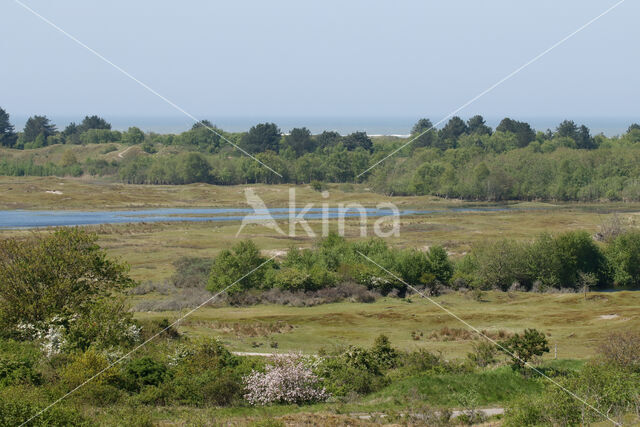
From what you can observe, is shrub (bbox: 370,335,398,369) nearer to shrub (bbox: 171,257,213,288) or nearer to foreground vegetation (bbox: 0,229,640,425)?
foreground vegetation (bbox: 0,229,640,425)

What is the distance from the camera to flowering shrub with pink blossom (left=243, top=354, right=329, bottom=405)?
24984mm

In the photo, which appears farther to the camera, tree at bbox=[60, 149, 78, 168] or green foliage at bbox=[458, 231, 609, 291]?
tree at bbox=[60, 149, 78, 168]

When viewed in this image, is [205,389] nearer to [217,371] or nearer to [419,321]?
[217,371]

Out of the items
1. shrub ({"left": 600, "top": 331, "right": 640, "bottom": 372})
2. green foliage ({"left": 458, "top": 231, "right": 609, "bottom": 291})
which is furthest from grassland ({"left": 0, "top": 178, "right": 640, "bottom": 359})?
shrub ({"left": 600, "top": 331, "right": 640, "bottom": 372})

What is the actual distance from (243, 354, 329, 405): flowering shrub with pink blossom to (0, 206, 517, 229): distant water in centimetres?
7288

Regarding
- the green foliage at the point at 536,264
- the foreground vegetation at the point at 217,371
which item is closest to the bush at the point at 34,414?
the foreground vegetation at the point at 217,371

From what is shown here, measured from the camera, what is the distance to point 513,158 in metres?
157

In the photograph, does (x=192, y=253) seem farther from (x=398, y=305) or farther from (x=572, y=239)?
(x=572, y=239)

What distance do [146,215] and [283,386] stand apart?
288 ft

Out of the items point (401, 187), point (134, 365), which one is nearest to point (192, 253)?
point (134, 365)

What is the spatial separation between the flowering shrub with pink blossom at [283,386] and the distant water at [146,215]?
239 feet

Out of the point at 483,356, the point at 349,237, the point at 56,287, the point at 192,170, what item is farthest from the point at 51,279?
the point at 192,170

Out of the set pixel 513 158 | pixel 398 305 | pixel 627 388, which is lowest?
A: pixel 398 305

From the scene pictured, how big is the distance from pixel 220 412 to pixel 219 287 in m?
32.4
